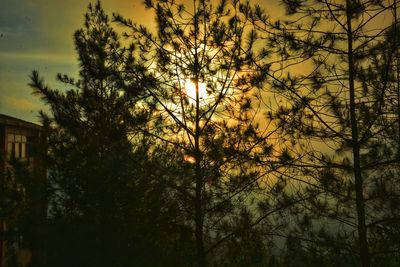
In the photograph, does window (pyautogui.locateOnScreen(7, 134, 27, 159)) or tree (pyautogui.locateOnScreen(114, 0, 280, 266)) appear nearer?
tree (pyautogui.locateOnScreen(114, 0, 280, 266))

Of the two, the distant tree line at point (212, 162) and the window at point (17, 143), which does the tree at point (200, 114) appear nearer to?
the distant tree line at point (212, 162)

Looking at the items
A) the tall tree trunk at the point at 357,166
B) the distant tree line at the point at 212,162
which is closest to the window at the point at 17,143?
the distant tree line at the point at 212,162

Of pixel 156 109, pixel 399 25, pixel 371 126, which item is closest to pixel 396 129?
pixel 371 126

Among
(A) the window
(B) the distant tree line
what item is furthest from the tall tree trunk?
(A) the window

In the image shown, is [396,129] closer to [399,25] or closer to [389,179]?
[389,179]

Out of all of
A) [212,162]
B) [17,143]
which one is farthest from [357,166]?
[17,143]

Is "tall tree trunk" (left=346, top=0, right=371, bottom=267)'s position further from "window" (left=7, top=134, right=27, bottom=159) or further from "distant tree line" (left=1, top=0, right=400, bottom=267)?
"window" (left=7, top=134, right=27, bottom=159)

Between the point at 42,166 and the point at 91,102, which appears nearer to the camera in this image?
the point at 91,102

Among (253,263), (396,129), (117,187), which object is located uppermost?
(396,129)

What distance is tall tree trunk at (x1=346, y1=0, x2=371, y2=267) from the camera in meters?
6.91

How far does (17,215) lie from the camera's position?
40.7 feet

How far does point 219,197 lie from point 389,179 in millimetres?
3723

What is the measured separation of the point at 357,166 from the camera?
23.3ft

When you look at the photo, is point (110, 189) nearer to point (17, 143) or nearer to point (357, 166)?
point (357, 166)
